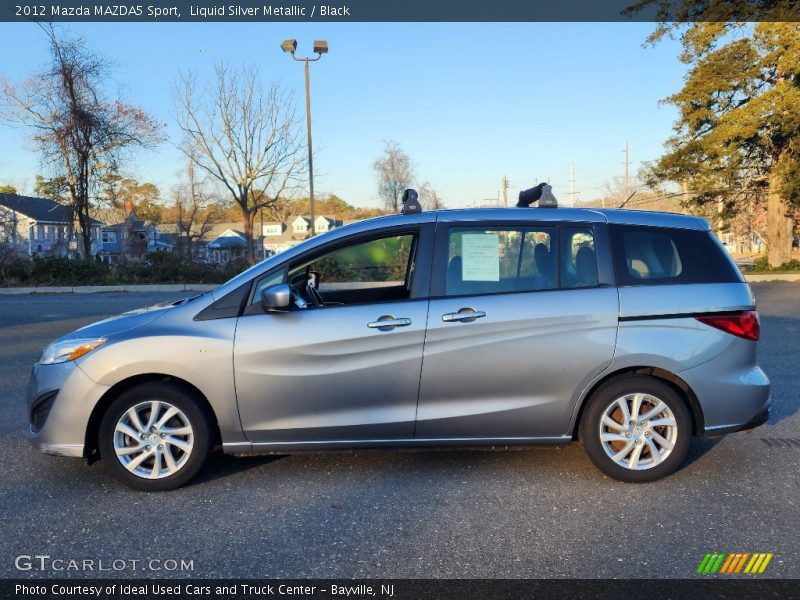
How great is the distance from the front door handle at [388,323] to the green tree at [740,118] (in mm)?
24197

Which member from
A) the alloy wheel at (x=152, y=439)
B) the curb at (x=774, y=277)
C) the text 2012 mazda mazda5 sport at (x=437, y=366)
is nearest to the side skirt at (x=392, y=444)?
the text 2012 mazda mazda5 sport at (x=437, y=366)

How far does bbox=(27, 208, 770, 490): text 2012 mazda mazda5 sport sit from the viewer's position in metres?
4.16

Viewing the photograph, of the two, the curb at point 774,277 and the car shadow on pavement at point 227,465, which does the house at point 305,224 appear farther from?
the car shadow on pavement at point 227,465

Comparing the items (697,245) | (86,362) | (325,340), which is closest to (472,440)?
(325,340)

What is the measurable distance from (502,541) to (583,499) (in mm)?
803

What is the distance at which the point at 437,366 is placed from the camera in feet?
13.8

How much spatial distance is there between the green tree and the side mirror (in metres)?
24.6

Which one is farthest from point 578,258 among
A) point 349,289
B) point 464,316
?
point 349,289

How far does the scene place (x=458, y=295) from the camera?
171 inches

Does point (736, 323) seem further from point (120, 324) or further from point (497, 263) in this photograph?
point (120, 324)

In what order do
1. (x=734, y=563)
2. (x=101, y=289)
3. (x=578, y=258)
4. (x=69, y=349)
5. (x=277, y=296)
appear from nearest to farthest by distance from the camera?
(x=734, y=563) → (x=277, y=296) → (x=69, y=349) → (x=578, y=258) → (x=101, y=289)

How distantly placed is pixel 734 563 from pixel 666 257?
6.44 ft

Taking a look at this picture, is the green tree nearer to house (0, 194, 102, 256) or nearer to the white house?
house (0, 194, 102, 256)

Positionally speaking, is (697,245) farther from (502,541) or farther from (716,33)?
(716,33)
